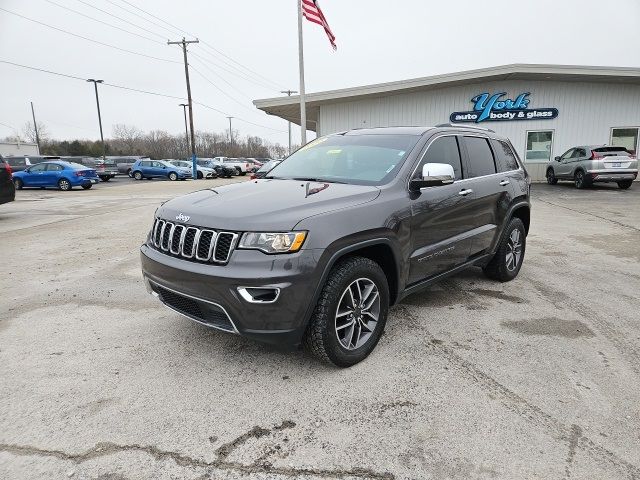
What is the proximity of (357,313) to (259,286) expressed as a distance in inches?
34.1

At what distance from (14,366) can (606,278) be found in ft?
20.5

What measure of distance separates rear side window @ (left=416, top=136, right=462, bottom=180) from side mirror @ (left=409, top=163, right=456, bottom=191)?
0.22 meters

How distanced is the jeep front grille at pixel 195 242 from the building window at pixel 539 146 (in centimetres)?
2181

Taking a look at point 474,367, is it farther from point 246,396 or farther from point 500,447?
point 246,396

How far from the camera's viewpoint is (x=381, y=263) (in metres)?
3.53

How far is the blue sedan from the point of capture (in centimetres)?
2217

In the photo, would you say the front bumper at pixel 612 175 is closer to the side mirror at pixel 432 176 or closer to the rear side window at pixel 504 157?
the rear side window at pixel 504 157

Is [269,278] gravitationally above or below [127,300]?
above

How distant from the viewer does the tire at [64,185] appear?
2225cm

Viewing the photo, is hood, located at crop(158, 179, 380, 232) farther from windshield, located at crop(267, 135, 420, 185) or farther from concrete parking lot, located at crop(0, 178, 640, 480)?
concrete parking lot, located at crop(0, 178, 640, 480)

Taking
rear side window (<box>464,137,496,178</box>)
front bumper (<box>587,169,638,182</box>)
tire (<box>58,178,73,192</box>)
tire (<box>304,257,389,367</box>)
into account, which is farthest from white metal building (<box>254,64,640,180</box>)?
tire (<box>304,257,389,367</box>)

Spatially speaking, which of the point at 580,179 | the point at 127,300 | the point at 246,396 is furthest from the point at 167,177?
the point at 246,396

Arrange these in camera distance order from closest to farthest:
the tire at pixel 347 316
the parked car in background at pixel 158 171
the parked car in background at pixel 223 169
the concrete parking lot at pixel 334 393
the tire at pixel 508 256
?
the concrete parking lot at pixel 334 393 < the tire at pixel 347 316 < the tire at pixel 508 256 < the parked car in background at pixel 158 171 < the parked car in background at pixel 223 169

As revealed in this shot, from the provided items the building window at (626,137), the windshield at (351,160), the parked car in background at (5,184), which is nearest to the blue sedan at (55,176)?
the parked car in background at (5,184)
